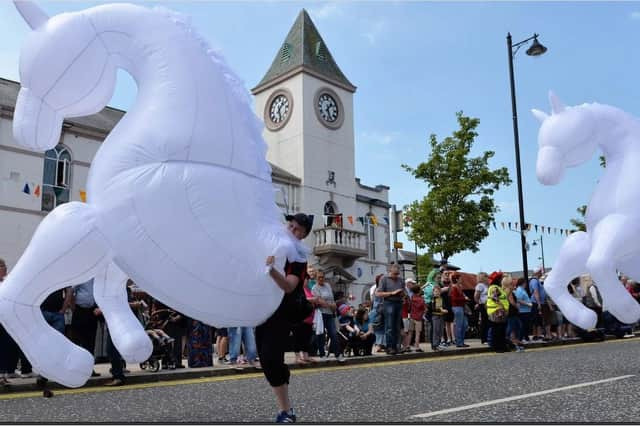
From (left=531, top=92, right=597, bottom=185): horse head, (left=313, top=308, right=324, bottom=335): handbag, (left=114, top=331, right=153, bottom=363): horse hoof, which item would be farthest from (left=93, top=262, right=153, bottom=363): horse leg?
(left=313, top=308, right=324, bottom=335): handbag

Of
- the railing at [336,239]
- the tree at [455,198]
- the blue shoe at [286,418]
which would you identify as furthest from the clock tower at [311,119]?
the blue shoe at [286,418]

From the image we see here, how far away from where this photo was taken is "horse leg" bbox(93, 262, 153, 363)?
146 inches

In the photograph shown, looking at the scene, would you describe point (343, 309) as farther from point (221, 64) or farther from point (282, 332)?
point (221, 64)

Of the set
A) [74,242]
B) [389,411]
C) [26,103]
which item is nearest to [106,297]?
[74,242]

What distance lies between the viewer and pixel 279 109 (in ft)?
99.1

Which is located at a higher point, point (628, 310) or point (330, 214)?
point (330, 214)

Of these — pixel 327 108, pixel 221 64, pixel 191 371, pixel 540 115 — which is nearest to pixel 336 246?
pixel 327 108

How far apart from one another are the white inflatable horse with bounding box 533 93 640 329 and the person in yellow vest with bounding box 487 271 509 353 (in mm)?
5837

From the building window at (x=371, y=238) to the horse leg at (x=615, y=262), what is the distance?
2534 centimetres

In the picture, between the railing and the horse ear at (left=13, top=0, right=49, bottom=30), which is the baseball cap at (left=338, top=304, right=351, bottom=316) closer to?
the horse ear at (left=13, top=0, right=49, bottom=30)

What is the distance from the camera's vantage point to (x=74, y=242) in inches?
142

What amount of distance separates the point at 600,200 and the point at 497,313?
644 centimetres

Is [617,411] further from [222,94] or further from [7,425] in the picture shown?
[7,425]

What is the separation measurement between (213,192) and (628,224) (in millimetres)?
4189
